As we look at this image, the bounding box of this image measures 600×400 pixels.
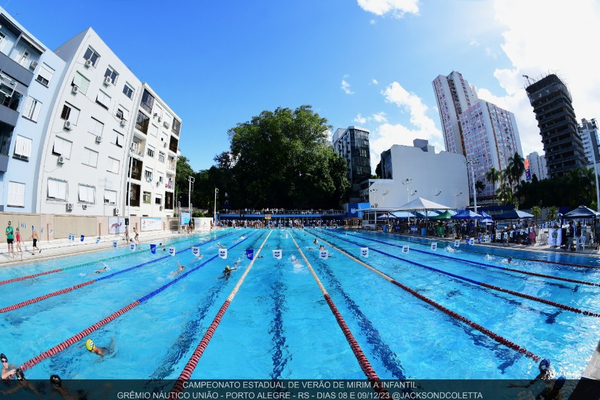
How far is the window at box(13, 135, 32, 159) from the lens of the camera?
15.6m

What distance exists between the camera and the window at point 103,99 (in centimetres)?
2127

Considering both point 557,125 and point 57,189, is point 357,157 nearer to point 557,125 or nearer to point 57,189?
point 557,125

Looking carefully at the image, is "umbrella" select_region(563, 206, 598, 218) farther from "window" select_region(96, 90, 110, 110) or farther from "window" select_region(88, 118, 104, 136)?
"window" select_region(96, 90, 110, 110)

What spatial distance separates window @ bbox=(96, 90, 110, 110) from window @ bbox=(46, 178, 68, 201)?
23.9ft

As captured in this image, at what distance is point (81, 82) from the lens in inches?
766

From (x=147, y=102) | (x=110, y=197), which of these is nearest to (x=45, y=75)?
(x=110, y=197)

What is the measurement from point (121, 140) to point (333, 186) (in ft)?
104

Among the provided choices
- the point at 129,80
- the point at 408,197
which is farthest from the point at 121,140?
the point at 408,197

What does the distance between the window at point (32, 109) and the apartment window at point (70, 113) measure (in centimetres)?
130

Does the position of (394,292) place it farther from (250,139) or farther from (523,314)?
(250,139)

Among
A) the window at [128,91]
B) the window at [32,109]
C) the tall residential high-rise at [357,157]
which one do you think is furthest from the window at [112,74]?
Answer: the tall residential high-rise at [357,157]

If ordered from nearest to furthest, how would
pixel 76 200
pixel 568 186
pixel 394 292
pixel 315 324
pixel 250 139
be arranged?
1. pixel 315 324
2. pixel 394 292
3. pixel 76 200
4. pixel 568 186
5. pixel 250 139

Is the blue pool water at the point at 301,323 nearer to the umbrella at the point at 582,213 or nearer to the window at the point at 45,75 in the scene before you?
the umbrella at the point at 582,213

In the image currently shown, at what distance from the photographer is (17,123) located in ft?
51.1
